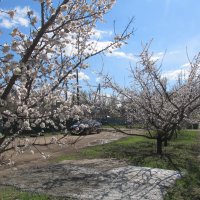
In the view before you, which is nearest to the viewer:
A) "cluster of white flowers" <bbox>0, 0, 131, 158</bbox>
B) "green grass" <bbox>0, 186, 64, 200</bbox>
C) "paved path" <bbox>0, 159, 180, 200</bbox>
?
"cluster of white flowers" <bbox>0, 0, 131, 158</bbox>

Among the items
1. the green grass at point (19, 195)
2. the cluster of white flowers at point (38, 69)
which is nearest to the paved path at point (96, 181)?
the green grass at point (19, 195)

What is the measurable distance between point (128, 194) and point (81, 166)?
4351mm

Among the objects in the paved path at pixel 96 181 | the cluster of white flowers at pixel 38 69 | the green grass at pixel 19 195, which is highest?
the cluster of white flowers at pixel 38 69

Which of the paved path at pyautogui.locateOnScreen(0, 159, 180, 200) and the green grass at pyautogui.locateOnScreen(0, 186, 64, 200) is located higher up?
the paved path at pyautogui.locateOnScreen(0, 159, 180, 200)

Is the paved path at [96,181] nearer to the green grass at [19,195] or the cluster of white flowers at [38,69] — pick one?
the green grass at [19,195]

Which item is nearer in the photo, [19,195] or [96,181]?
[19,195]

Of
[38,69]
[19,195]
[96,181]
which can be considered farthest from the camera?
[96,181]

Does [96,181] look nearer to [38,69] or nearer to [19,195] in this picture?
[19,195]

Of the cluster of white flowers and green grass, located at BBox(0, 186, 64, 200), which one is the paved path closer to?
green grass, located at BBox(0, 186, 64, 200)

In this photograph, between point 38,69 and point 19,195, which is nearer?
point 38,69

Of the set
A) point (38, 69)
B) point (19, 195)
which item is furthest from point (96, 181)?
point (38, 69)

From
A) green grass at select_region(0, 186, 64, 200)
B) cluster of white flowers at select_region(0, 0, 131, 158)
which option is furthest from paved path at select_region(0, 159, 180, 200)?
cluster of white flowers at select_region(0, 0, 131, 158)

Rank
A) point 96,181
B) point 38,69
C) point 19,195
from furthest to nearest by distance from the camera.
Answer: point 96,181, point 19,195, point 38,69

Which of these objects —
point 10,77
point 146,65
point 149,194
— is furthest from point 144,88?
point 10,77
